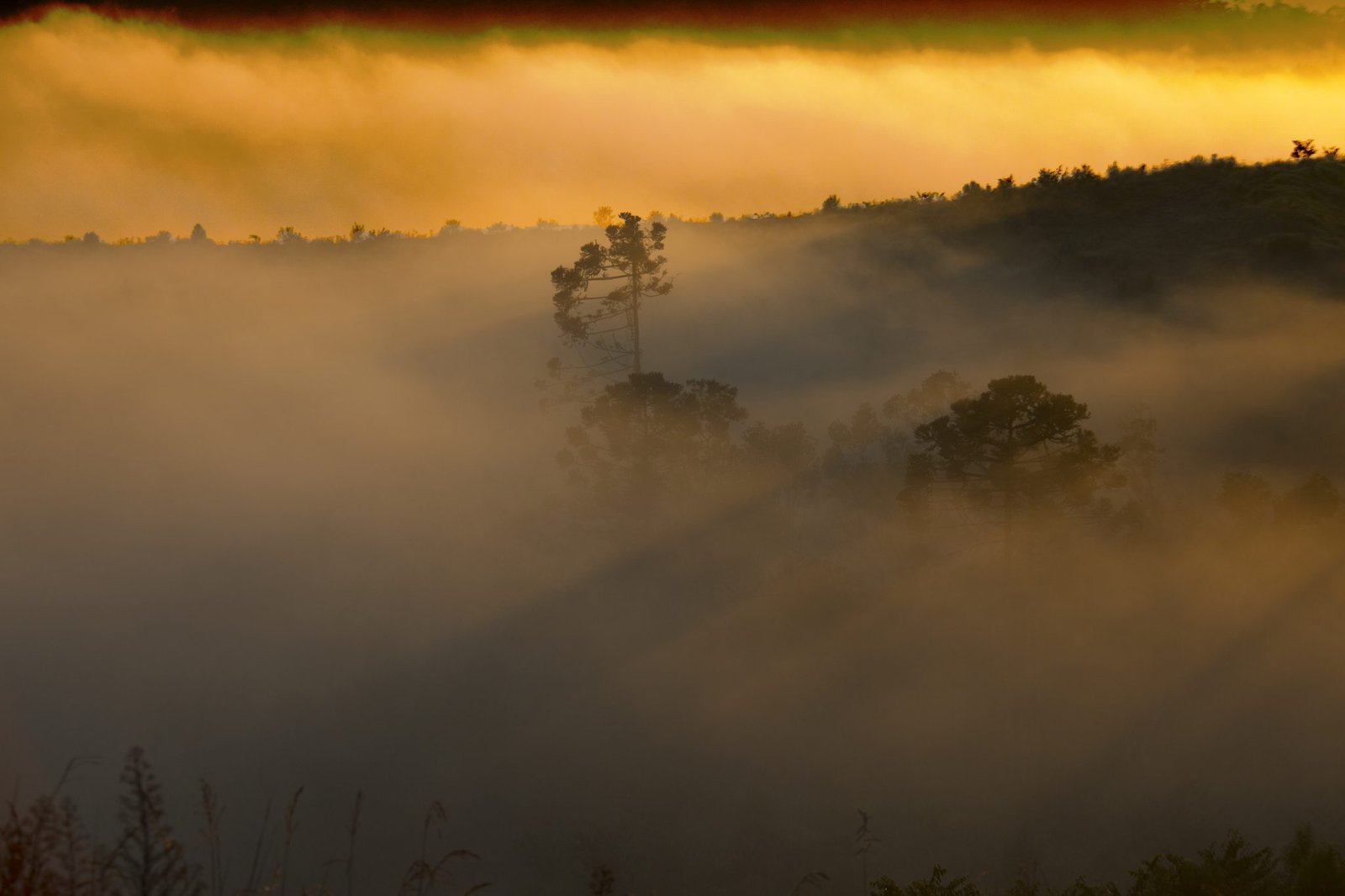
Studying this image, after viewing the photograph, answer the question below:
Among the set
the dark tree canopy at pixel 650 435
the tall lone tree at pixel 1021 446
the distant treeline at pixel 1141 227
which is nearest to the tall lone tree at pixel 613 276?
A: the dark tree canopy at pixel 650 435

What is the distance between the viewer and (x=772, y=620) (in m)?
42.9

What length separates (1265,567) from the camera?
4078cm

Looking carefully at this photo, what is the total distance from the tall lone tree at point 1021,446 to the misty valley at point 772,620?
0.16m

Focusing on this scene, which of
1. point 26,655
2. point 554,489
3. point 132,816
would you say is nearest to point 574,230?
point 554,489

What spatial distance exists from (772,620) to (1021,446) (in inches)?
556

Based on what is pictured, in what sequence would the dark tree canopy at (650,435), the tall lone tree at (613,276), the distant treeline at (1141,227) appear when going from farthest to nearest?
the distant treeline at (1141,227) < the dark tree canopy at (650,435) < the tall lone tree at (613,276)

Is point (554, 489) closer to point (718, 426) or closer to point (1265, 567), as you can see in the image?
point (718, 426)

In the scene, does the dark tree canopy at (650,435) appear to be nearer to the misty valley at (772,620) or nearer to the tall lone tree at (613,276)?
the misty valley at (772,620)

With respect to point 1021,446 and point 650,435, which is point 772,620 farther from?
point 1021,446

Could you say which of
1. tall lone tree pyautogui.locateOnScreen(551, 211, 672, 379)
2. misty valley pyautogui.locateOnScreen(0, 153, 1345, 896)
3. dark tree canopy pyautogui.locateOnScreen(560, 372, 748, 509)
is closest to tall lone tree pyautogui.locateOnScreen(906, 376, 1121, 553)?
misty valley pyautogui.locateOnScreen(0, 153, 1345, 896)

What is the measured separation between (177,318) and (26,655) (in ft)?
→ 264

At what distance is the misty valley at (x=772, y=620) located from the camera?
107ft

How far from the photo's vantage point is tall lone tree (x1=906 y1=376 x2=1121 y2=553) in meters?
34.4

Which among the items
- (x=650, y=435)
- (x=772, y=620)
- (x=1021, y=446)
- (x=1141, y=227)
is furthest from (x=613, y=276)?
(x=1141, y=227)
